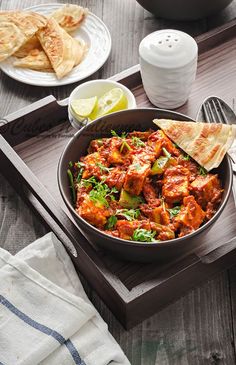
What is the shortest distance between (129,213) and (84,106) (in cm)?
57

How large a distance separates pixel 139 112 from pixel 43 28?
0.82m

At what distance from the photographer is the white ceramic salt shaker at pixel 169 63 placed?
240 cm

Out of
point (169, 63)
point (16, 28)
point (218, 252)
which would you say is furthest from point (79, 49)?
point (218, 252)

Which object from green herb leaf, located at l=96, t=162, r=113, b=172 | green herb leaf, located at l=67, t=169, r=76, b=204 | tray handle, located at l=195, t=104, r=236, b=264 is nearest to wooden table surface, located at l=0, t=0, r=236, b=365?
tray handle, located at l=195, t=104, r=236, b=264

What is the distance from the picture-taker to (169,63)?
2.39 m

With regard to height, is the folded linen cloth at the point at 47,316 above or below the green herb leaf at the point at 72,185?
below

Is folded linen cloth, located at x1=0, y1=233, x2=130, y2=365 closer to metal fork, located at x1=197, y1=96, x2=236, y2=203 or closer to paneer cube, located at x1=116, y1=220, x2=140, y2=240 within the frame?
paneer cube, located at x1=116, y1=220, x2=140, y2=240

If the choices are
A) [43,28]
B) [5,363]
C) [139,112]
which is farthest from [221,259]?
[43,28]

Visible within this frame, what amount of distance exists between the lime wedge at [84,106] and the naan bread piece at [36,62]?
446mm

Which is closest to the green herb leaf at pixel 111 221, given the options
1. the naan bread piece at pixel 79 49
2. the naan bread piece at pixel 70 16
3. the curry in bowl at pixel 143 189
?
the curry in bowl at pixel 143 189

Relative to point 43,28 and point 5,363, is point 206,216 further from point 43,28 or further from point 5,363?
point 43,28

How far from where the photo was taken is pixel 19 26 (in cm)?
281

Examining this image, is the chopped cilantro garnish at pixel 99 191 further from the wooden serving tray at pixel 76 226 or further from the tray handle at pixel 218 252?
the tray handle at pixel 218 252

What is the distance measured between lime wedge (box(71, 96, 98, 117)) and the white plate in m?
0.36
